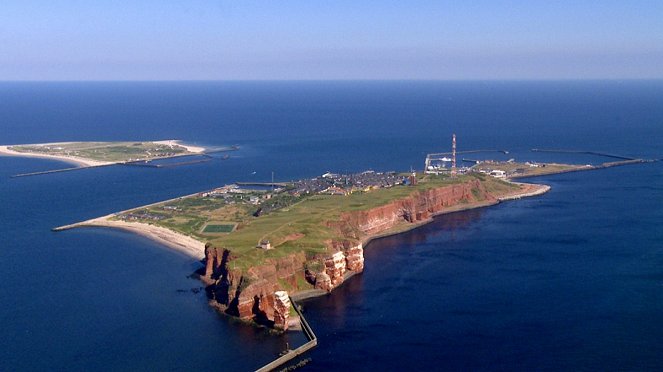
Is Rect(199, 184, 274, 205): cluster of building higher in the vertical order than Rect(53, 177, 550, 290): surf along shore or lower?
higher

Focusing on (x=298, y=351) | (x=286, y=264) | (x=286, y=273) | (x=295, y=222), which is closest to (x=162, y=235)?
(x=295, y=222)

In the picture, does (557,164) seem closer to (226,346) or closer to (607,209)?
(607,209)

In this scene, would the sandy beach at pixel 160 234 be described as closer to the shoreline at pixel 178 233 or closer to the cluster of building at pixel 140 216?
the shoreline at pixel 178 233

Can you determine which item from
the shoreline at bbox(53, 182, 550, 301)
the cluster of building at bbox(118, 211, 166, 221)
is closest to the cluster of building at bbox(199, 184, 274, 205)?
the shoreline at bbox(53, 182, 550, 301)

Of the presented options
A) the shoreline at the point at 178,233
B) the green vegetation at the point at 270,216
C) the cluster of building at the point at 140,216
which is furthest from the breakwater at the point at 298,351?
the cluster of building at the point at 140,216

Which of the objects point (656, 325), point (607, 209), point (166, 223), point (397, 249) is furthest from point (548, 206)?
point (166, 223)

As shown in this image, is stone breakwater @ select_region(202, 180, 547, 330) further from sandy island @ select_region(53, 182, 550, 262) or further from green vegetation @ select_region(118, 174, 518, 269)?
sandy island @ select_region(53, 182, 550, 262)

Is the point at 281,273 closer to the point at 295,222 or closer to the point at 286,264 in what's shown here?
the point at 286,264
